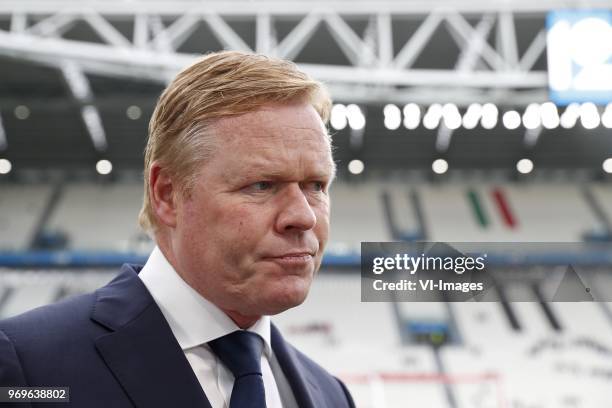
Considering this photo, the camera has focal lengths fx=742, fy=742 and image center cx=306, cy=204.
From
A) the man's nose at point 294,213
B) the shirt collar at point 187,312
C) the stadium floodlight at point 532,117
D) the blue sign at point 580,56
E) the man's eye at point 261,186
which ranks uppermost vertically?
the stadium floodlight at point 532,117

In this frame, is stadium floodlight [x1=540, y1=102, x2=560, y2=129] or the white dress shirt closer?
the white dress shirt

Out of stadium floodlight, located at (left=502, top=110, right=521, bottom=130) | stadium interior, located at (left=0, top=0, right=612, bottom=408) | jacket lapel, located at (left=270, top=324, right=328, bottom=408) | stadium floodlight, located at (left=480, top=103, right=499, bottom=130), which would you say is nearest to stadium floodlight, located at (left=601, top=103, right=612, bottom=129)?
stadium interior, located at (left=0, top=0, right=612, bottom=408)

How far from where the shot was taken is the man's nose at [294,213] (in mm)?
766

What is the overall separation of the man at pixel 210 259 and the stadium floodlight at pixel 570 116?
968cm

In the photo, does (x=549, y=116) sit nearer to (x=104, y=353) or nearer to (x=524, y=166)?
(x=524, y=166)

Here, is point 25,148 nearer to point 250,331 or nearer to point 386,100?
point 386,100

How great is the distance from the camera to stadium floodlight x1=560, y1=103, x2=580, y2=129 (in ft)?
Answer: 32.6

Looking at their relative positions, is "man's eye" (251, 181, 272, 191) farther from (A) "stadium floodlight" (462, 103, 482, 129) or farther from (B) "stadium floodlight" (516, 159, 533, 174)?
(B) "stadium floodlight" (516, 159, 533, 174)

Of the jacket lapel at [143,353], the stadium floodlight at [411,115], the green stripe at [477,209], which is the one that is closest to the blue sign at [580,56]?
the stadium floodlight at [411,115]

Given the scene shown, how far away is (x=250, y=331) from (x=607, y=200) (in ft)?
38.7

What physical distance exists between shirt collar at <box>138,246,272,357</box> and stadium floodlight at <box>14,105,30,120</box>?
10774 mm

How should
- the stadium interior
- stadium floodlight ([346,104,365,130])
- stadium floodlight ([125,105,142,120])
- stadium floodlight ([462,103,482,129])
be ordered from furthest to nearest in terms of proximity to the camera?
stadium floodlight ([125,105,142,120]), stadium floodlight ([346,104,365,130]), stadium floodlight ([462,103,482,129]), the stadium interior

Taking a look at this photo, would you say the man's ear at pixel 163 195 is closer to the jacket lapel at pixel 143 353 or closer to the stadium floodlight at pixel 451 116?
the jacket lapel at pixel 143 353

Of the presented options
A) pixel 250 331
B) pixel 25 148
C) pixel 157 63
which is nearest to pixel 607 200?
pixel 157 63
